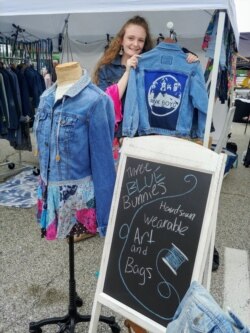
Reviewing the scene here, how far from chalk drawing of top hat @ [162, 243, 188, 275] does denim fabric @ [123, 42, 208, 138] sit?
118 cm

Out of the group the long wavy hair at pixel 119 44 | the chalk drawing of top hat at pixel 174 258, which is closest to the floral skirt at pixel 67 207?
the chalk drawing of top hat at pixel 174 258

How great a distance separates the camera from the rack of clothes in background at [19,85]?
429 centimetres

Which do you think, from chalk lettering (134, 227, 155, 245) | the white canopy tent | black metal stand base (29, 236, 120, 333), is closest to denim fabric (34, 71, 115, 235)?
chalk lettering (134, 227, 155, 245)

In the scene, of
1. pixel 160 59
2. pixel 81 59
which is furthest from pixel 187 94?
pixel 81 59

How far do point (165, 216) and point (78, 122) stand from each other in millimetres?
582

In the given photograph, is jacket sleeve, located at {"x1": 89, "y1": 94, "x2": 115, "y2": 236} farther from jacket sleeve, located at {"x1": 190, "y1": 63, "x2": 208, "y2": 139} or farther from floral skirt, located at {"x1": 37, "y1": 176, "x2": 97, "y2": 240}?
jacket sleeve, located at {"x1": 190, "y1": 63, "x2": 208, "y2": 139}

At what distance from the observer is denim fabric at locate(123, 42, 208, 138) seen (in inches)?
96.5

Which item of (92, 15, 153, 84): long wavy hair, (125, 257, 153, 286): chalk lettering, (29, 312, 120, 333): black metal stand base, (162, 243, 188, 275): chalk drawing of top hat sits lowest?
(29, 312, 120, 333): black metal stand base

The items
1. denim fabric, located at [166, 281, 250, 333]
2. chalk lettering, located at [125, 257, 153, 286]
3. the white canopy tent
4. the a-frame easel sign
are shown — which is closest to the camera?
denim fabric, located at [166, 281, 250, 333]

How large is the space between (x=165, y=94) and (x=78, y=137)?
1.16 metres

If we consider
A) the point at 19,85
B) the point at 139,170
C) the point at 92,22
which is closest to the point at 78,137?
the point at 139,170

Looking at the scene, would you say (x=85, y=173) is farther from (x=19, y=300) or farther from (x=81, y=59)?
(x=81, y=59)

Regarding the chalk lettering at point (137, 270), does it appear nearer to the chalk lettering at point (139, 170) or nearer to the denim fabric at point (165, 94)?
the chalk lettering at point (139, 170)

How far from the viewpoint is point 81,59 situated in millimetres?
5367
